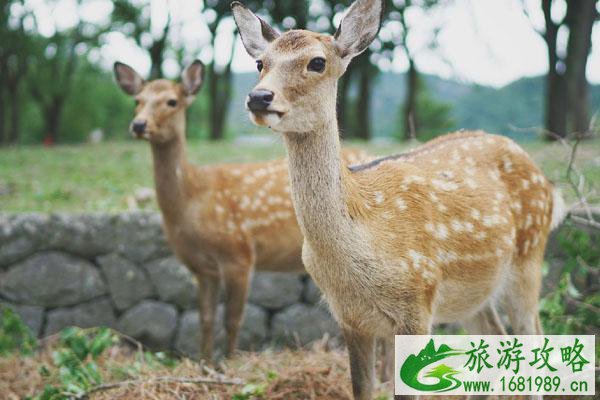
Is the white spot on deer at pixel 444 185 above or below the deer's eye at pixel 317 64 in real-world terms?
below

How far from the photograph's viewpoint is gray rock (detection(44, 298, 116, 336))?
249 inches

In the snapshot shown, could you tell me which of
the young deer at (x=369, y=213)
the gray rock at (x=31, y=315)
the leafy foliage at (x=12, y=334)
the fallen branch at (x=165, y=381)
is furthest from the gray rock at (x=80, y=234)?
the young deer at (x=369, y=213)

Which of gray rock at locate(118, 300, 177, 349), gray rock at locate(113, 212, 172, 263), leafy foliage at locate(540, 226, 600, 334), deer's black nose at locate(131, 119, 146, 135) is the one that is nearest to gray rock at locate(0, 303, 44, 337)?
gray rock at locate(118, 300, 177, 349)

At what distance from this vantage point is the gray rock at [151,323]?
6484mm

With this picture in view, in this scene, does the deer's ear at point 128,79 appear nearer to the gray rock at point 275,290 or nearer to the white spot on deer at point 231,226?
the white spot on deer at point 231,226

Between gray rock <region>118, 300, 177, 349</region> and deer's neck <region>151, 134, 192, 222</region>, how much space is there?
65.9 inches

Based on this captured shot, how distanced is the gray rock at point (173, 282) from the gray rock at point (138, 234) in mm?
154

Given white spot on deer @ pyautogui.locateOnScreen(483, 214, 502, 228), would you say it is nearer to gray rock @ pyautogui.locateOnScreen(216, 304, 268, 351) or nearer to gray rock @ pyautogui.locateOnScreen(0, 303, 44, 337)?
gray rock @ pyautogui.locateOnScreen(216, 304, 268, 351)

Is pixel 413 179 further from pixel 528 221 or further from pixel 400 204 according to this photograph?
pixel 528 221

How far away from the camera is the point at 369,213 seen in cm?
283

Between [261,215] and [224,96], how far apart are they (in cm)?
1656

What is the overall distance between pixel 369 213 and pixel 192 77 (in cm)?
311

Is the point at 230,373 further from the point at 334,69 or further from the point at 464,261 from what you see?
the point at 334,69

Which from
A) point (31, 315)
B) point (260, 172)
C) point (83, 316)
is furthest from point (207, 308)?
point (31, 315)
